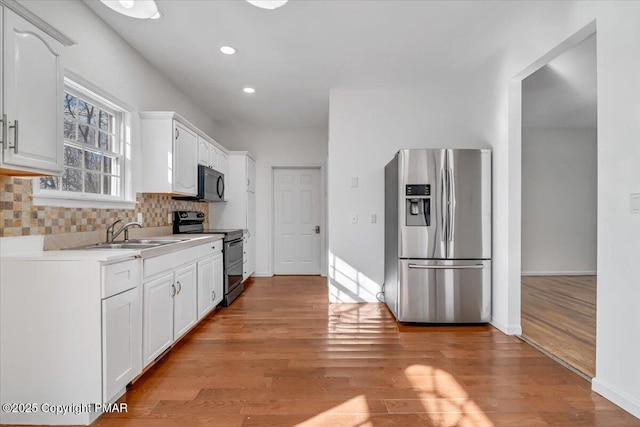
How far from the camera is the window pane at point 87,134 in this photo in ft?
8.52

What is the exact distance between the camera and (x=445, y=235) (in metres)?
3.24

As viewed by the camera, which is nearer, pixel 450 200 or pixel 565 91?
pixel 450 200

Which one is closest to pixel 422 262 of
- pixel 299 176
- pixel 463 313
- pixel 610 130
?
pixel 463 313

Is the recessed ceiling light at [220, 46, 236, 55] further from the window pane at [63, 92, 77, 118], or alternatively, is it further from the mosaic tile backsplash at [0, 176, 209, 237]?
the mosaic tile backsplash at [0, 176, 209, 237]

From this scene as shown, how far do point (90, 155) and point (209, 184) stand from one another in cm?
157

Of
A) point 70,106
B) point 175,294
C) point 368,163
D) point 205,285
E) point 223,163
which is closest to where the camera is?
point 70,106

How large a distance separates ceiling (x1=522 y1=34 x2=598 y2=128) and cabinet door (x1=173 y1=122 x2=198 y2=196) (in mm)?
3900

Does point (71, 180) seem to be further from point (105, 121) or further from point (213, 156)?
point (213, 156)

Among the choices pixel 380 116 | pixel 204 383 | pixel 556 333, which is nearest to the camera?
pixel 204 383

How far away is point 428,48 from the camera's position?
3123 mm

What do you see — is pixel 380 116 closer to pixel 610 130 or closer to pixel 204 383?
pixel 610 130

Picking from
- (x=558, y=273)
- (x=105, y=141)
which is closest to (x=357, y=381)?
(x=105, y=141)

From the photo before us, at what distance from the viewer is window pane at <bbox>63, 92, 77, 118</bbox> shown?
2427 mm

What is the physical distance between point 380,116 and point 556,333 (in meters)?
2.89
